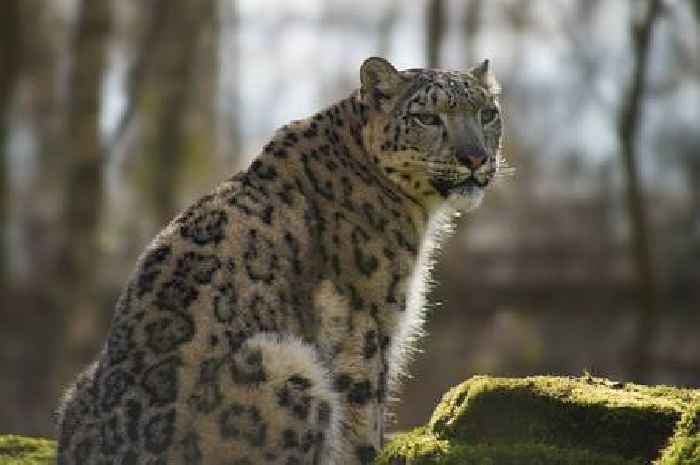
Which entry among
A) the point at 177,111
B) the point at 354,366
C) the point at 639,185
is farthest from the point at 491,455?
the point at 177,111

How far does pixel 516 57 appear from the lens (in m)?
36.4

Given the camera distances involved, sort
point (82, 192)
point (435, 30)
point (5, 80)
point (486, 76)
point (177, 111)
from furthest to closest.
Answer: point (177, 111) → point (5, 80) → point (435, 30) → point (82, 192) → point (486, 76)

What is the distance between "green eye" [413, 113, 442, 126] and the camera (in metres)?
8.49

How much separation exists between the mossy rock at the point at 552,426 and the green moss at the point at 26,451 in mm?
2683

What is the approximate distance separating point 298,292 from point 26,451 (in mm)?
2330

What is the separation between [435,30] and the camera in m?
27.1

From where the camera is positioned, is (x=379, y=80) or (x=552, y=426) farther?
(x=379, y=80)

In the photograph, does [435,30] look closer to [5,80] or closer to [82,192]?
[5,80]

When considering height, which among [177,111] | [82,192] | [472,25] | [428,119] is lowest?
[82,192]

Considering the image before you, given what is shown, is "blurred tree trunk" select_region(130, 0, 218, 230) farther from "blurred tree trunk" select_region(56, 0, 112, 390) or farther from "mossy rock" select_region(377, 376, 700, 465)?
"mossy rock" select_region(377, 376, 700, 465)

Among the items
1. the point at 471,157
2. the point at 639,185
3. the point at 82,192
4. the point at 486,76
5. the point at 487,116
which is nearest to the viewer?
the point at 471,157

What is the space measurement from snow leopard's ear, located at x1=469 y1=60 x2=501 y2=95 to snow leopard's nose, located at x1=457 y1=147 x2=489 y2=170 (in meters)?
0.94

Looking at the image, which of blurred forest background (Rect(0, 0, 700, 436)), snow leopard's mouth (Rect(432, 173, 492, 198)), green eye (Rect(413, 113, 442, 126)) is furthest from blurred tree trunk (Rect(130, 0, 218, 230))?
snow leopard's mouth (Rect(432, 173, 492, 198))

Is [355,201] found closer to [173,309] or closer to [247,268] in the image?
[247,268]
